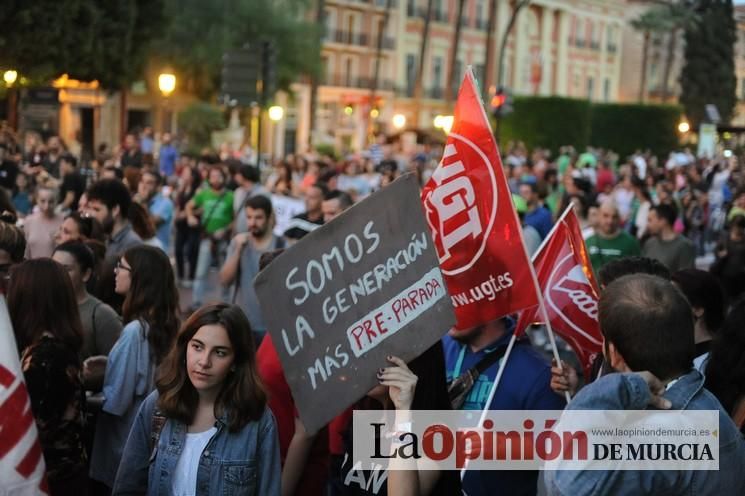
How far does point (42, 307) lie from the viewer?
4594mm

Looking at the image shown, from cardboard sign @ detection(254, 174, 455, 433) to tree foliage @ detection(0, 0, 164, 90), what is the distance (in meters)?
23.4

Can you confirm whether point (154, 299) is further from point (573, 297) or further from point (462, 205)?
point (573, 297)

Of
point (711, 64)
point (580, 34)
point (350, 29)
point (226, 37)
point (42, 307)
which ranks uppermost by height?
point (580, 34)

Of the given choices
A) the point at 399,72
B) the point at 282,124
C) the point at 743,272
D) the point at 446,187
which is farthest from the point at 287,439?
the point at 399,72

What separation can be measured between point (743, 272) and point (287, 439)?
5.32m

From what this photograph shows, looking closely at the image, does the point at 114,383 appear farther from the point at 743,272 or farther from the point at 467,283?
the point at 743,272

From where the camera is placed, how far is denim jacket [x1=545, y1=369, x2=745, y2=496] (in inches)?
112

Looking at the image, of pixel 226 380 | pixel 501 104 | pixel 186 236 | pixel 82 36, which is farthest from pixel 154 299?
pixel 82 36

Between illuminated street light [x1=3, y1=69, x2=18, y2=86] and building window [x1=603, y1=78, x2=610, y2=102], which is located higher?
illuminated street light [x1=3, y1=69, x2=18, y2=86]

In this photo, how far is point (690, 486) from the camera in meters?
2.95

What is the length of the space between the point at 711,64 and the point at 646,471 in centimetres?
7300

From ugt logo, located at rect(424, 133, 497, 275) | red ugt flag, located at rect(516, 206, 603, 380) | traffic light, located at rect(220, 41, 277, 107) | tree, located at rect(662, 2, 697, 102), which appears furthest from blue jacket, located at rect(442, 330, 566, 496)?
tree, located at rect(662, 2, 697, 102)

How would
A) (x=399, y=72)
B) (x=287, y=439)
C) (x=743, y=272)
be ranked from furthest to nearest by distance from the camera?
1. (x=399, y=72)
2. (x=743, y=272)
3. (x=287, y=439)

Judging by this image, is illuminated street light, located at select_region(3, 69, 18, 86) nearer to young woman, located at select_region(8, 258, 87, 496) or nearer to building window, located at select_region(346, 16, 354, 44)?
young woman, located at select_region(8, 258, 87, 496)
